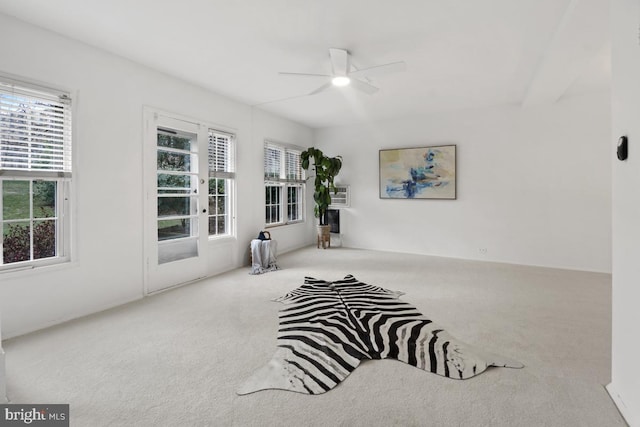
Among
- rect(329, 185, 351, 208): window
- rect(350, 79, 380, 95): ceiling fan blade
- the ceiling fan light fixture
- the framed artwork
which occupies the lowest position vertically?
rect(329, 185, 351, 208): window

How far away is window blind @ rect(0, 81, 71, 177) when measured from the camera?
2.46m

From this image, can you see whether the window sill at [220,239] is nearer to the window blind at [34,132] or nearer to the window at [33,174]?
the window at [33,174]

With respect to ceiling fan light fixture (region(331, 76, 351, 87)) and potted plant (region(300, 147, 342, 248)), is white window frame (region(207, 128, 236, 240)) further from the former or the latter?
ceiling fan light fixture (region(331, 76, 351, 87))

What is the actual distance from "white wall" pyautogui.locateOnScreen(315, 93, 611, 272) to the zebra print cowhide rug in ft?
9.20

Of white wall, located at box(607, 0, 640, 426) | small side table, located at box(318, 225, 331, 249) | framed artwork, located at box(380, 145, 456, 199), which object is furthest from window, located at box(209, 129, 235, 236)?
white wall, located at box(607, 0, 640, 426)

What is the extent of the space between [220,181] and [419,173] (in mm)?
3515

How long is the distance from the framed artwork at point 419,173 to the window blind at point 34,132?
15.7 feet

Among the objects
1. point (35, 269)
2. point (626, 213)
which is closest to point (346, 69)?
point (626, 213)

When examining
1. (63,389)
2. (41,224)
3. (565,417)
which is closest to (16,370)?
(63,389)

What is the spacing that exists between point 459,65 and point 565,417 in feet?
10.8

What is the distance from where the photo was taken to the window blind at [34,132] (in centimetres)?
246

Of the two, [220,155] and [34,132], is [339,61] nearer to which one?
[220,155]

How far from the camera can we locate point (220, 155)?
14.9ft

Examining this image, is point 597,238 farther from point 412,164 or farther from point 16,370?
point 16,370
